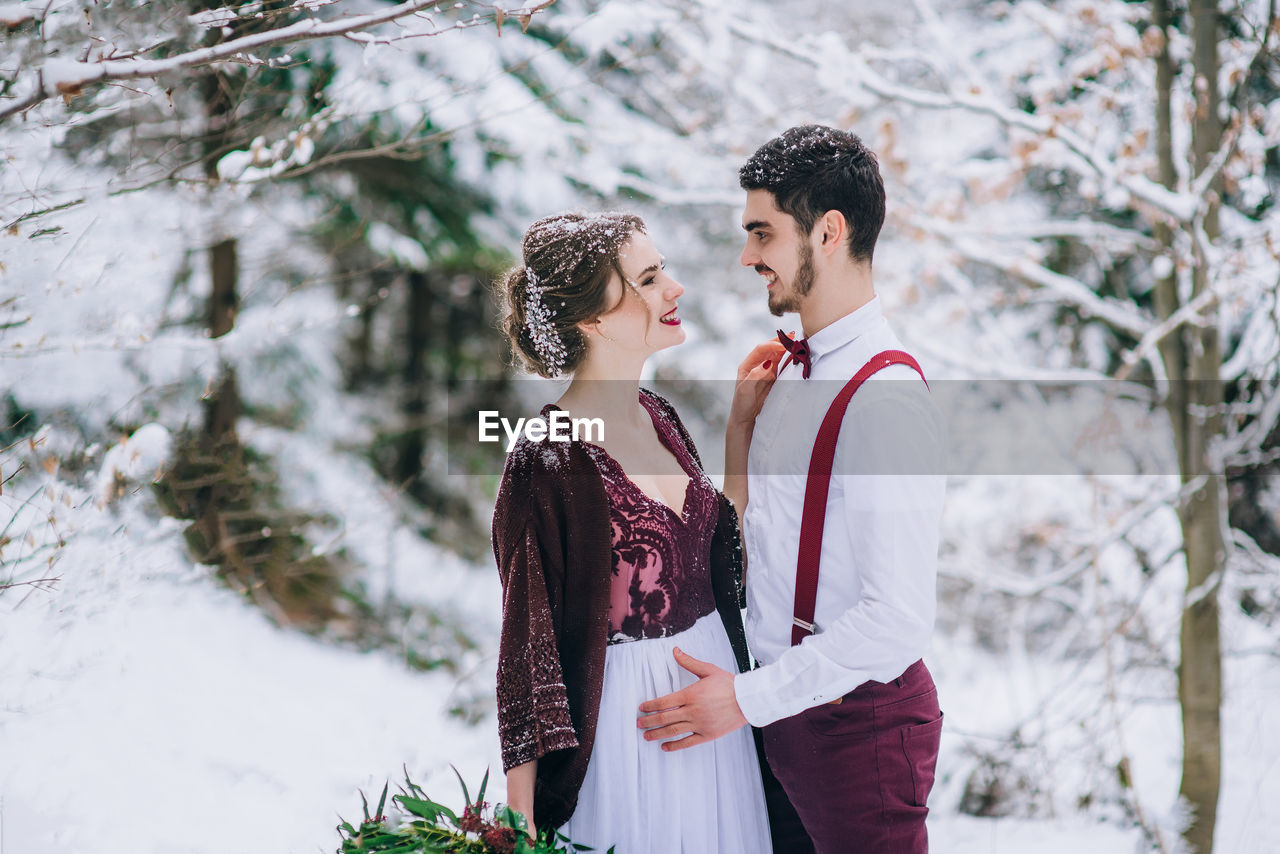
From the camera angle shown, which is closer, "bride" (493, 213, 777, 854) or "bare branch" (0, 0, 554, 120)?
"bare branch" (0, 0, 554, 120)

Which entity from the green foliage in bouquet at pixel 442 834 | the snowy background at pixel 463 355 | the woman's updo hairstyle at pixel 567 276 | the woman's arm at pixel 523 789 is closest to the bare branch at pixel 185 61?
the snowy background at pixel 463 355

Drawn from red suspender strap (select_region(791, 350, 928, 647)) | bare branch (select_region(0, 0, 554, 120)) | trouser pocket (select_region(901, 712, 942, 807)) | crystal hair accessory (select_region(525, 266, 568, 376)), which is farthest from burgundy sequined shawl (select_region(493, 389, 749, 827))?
bare branch (select_region(0, 0, 554, 120))

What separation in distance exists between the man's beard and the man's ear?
1.1 inches

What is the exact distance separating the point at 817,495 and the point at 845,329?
1.14ft

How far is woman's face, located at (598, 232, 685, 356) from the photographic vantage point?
6.39 ft

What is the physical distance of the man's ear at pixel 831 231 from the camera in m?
1.82

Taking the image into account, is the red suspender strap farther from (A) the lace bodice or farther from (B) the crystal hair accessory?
(B) the crystal hair accessory

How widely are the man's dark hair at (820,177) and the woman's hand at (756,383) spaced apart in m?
0.34

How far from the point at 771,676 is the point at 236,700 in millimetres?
3372

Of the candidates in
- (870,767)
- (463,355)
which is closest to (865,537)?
(870,767)

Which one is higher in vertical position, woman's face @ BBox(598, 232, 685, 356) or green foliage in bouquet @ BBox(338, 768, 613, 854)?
woman's face @ BBox(598, 232, 685, 356)

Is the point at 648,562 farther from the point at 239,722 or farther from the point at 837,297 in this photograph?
the point at 239,722

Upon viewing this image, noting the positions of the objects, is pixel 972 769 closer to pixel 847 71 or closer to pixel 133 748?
pixel 847 71

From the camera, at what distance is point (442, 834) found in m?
1.58
